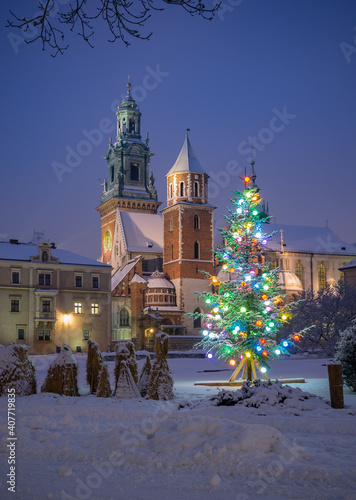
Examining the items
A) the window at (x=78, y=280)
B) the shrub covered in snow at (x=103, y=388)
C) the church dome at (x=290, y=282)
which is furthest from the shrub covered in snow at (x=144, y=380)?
the church dome at (x=290, y=282)

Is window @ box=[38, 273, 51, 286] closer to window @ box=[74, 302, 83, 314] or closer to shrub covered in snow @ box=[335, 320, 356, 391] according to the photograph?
window @ box=[74, 302, 83, 314]

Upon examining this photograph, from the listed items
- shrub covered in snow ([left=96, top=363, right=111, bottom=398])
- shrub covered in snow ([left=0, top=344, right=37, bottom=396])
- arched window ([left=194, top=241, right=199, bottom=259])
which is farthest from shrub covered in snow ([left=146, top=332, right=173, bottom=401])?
arched window ([left=194, top=241, right=199, bottom=259])

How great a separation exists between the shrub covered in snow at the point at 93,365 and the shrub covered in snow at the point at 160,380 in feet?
5.59

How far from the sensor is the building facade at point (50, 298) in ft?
167

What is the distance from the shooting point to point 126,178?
89625 millimetres

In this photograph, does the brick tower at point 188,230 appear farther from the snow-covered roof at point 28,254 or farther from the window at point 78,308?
the window at point 78,308

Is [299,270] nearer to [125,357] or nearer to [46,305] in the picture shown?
[46,305]

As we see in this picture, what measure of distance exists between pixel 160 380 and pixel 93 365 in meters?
2.25

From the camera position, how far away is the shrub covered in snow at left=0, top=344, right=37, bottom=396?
49.8 feet

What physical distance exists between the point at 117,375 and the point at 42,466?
7.65 metres

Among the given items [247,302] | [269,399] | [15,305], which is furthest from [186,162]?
[269,399]

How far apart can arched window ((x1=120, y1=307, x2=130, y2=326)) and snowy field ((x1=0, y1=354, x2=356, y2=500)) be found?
54.8 m

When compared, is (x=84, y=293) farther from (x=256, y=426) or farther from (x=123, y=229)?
(x=256, y=426)

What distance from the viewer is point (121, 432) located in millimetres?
9094
